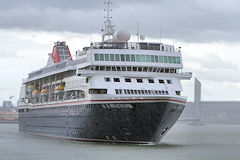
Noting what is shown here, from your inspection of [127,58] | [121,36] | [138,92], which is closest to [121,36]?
[121,36]

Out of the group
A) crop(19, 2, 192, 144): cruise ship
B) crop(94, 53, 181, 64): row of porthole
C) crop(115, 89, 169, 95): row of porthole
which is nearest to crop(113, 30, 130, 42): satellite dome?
crop(19, 2, 192, 144): cruise ship

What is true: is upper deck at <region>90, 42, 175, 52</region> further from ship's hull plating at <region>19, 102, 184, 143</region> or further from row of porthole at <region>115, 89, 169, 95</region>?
ship's hull plating at <region>19, 102, 184, 143</region>

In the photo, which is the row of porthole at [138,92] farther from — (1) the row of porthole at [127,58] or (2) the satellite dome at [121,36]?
(2) the satellite dome at [121,36]

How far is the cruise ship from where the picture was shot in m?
57.4

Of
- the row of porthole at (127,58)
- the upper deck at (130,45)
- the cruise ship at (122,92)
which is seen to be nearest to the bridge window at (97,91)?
the cruise ship at (122,92)

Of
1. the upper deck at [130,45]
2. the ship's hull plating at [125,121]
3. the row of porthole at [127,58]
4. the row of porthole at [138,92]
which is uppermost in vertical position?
the upper deck at [130,45]

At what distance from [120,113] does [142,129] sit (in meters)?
2.51

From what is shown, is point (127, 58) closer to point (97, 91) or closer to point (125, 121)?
point (97, 91)

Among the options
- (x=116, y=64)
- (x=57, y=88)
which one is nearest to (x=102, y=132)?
(x=116, y=64)

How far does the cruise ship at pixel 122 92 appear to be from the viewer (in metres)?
57.4

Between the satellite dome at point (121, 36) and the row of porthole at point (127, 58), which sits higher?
the satellite dome at point (121, 36)

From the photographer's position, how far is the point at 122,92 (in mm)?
59156

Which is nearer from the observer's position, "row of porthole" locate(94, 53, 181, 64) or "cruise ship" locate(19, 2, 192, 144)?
"cruise ship" locate(19, 2, 192, 144)

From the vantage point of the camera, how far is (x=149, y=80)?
61188 mm
